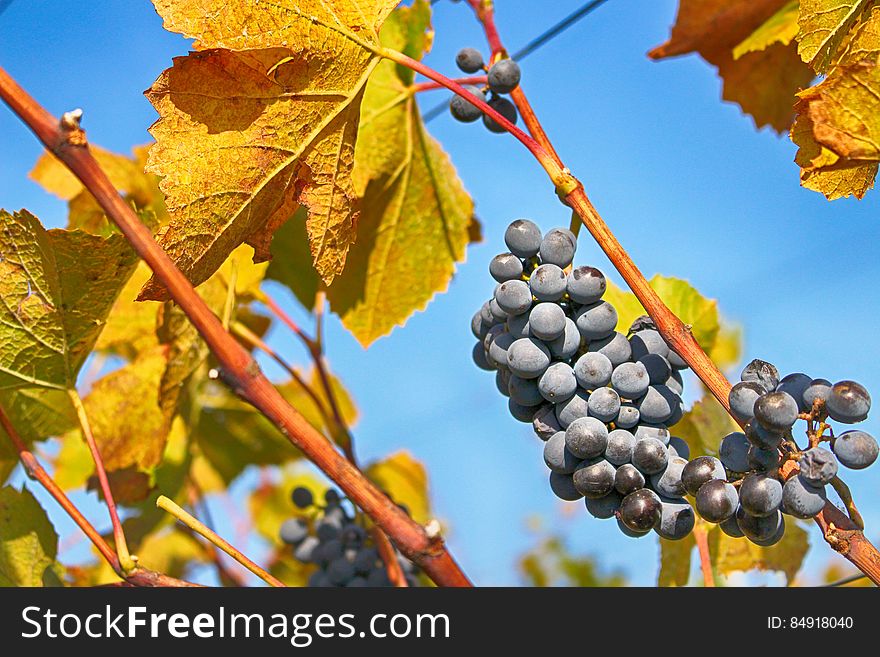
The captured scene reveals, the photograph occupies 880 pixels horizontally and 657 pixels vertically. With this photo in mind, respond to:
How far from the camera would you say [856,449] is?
0.65 m

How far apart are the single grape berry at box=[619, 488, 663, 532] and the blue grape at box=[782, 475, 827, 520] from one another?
0.12 meters

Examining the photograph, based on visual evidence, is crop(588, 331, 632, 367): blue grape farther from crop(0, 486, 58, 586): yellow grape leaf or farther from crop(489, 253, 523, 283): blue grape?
crop(0, 486, 58, 586): yellow grape leaf

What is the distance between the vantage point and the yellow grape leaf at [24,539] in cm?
112

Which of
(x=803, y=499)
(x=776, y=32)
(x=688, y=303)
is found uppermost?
(x=776, y=32)

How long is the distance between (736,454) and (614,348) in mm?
151

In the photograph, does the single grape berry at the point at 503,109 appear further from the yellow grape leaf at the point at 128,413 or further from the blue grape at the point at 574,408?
the yellow grape leaf at the point at 128,413

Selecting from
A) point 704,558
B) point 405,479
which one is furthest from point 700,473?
point 405,479

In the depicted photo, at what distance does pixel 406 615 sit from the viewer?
0.87m

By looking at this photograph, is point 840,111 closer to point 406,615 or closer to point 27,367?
point 406,615

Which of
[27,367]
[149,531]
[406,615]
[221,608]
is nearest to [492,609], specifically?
[406,615]

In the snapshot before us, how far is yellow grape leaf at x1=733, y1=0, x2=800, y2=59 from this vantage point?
1.24 m

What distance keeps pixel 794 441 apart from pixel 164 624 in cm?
62

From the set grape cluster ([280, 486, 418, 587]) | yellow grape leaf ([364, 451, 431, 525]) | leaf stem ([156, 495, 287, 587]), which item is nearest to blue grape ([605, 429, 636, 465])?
leaf stem ([156, 495, 287, 587])

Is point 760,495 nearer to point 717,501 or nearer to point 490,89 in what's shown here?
point 717,501
